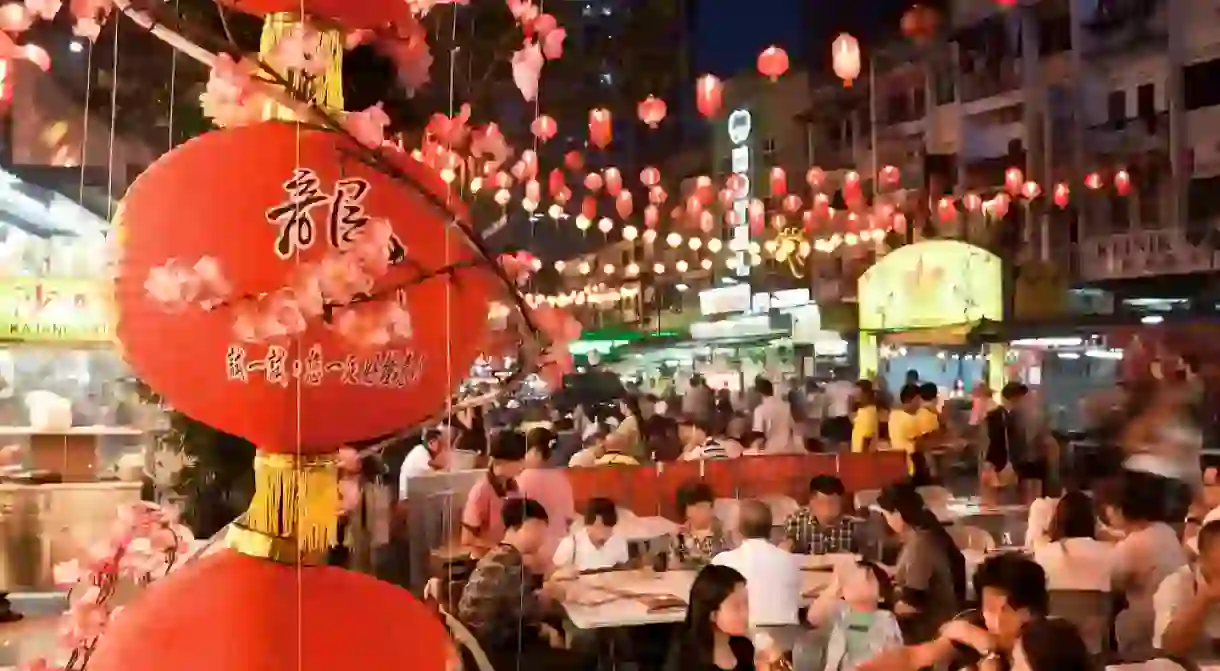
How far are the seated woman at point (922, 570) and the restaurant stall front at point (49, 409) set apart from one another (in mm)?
1905

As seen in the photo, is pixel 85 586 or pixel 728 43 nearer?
pixel 85 586

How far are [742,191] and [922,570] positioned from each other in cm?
112

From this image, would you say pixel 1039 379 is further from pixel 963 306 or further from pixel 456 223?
pixel 456 223

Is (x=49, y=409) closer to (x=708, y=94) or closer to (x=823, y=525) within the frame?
(x=708, y=94)

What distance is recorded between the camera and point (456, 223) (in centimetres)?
110

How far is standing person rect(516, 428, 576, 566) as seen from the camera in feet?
9.12

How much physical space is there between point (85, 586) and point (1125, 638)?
2289 mm

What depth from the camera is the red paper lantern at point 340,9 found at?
1.10 meters

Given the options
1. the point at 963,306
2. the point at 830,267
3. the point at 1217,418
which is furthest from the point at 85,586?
the point at 1217,418

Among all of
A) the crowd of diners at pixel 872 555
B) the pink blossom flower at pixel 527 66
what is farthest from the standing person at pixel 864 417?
the pink blossom flower at pixel 527 66

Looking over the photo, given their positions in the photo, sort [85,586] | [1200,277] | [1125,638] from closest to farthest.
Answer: [85,586], [1125,638], [1200,277]

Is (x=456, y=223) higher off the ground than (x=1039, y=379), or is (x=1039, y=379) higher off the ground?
(x=456, y=223)

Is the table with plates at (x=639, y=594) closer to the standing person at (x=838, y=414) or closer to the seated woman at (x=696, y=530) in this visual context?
the seated woman at (x=696, y=530)

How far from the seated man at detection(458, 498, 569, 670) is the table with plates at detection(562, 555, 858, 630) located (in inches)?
3.4
